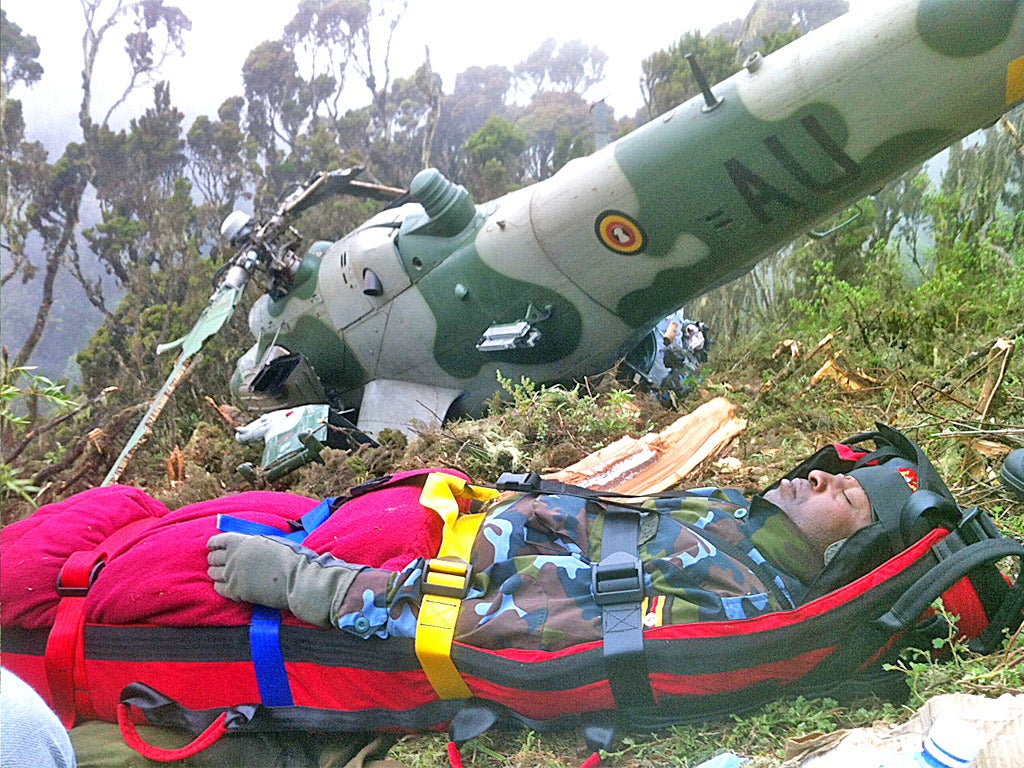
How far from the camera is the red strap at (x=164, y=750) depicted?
1342mm

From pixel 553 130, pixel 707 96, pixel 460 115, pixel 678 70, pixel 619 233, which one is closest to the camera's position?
pixel 707 96

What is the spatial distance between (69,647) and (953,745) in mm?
1420

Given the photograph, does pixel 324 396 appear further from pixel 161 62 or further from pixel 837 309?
pixel 837 309

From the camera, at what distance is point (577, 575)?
1.37 meters

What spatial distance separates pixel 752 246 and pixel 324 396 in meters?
2.52

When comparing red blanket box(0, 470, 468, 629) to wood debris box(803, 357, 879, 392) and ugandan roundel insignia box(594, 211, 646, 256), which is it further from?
ugandan roundel insignia box(594, 211, 646, 256)

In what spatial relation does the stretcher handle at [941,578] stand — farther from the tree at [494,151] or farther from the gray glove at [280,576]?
the tree at [494,151]

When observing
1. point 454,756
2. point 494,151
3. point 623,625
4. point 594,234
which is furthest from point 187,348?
point 494,151

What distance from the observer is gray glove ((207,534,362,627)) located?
1.37 metres

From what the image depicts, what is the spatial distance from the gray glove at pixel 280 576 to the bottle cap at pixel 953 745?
0.94 metres

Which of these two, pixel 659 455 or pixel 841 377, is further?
pixel 841 377

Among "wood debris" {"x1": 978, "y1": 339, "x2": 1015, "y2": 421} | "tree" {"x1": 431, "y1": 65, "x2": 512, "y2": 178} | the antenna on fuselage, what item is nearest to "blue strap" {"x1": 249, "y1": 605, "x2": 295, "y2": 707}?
"wood debris" {"x1": 978, "y1": 339, "x2": 1015, "y2": 421}

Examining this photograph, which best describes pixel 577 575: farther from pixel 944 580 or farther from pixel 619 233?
pixel 619 233

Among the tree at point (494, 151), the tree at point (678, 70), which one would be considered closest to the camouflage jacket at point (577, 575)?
the tree at point (678, 70)
